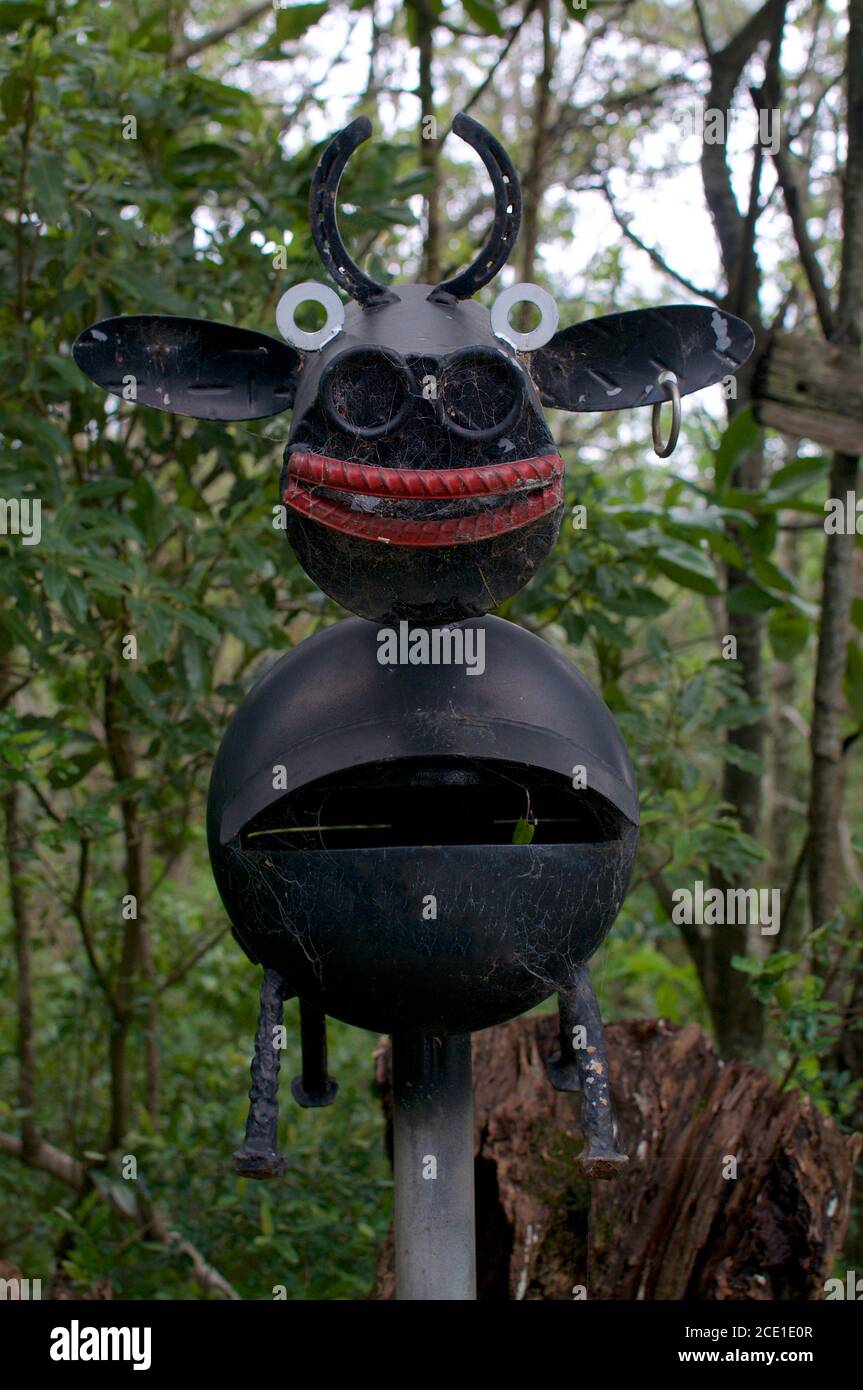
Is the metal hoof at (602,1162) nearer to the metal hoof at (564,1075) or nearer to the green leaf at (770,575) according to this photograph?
the metal hoof at (564,1075)

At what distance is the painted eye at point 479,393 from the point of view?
152 centimetres

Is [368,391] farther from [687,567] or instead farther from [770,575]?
[770,575]

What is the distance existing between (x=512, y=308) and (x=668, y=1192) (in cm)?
165

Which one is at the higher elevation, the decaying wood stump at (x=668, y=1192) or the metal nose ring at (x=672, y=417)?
the metal nose ring at (x=672, y=417)

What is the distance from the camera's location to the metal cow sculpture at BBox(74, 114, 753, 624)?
5.00 ft

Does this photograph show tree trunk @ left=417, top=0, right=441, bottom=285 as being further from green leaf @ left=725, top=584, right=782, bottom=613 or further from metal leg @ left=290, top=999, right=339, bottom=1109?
metal leg @ left=290, top=999, right=339, bottom=1109

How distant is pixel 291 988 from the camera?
1768 millimetres

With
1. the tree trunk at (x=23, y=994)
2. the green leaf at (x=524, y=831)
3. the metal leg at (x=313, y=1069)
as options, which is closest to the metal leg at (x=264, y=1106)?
the metal leg at (x=313, y=1069)

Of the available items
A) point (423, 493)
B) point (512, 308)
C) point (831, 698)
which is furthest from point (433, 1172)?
point (831, 698)

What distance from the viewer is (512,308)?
1.64 metres

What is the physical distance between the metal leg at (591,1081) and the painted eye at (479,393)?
728 millimetres

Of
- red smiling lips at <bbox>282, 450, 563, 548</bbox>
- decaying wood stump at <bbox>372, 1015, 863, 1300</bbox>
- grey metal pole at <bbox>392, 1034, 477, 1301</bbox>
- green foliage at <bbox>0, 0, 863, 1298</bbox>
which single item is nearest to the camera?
red smiling lips at <bbox>282, 450, 563, 548</bbox>

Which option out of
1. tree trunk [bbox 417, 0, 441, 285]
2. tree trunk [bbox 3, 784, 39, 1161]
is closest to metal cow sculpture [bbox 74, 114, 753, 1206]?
tree trunk [bbox 417, 0, 441, 285]

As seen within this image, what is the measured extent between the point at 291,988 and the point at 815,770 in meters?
1.71
